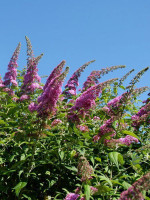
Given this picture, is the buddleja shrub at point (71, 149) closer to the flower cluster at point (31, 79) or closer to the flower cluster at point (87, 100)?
the flower cluster at point (87, 100)

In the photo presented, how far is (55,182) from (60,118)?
109 cm

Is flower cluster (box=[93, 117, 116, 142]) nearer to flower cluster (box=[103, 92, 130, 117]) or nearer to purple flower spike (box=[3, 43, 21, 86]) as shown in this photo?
flower cluster (box=[103, 92, 130, 117])

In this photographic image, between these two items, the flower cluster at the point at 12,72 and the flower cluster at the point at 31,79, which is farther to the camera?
the flower cluster at the point at 12,72

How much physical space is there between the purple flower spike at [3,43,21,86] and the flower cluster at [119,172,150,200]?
449cm

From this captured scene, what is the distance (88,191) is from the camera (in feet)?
8.61

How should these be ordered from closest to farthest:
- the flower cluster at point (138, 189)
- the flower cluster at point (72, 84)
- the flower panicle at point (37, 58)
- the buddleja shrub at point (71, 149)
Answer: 1. the flower cluster at point (138, 189)
2. the buddleja shrub at point (71, 149)
3. the flower panicle at point (37, 58)
4. the flower cluster at point (72, 84)

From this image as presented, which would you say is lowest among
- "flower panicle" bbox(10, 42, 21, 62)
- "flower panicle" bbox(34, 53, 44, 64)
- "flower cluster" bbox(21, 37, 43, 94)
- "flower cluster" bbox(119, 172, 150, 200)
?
"flower cluster" bbox(119, 172, 150, 200)

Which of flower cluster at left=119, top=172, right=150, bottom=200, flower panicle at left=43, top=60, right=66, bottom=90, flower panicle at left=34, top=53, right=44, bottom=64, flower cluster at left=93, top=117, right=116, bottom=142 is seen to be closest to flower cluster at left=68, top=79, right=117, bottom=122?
flower cluster at left=93, top=117, right=116, bottom=142

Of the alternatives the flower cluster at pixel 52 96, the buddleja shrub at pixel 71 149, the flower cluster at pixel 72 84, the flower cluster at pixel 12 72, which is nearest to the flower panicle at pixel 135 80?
the buddleja shrub at pixel 71 149

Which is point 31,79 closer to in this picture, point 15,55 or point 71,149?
point 15,55

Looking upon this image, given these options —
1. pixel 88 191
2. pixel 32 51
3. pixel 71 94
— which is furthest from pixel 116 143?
pixel 32 51

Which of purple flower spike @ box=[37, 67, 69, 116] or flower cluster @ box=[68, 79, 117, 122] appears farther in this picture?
flower cluster @ box=[68, 79, 117, 122]

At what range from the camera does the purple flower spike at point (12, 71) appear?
6130 mm

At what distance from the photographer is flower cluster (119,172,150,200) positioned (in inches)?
84.8
